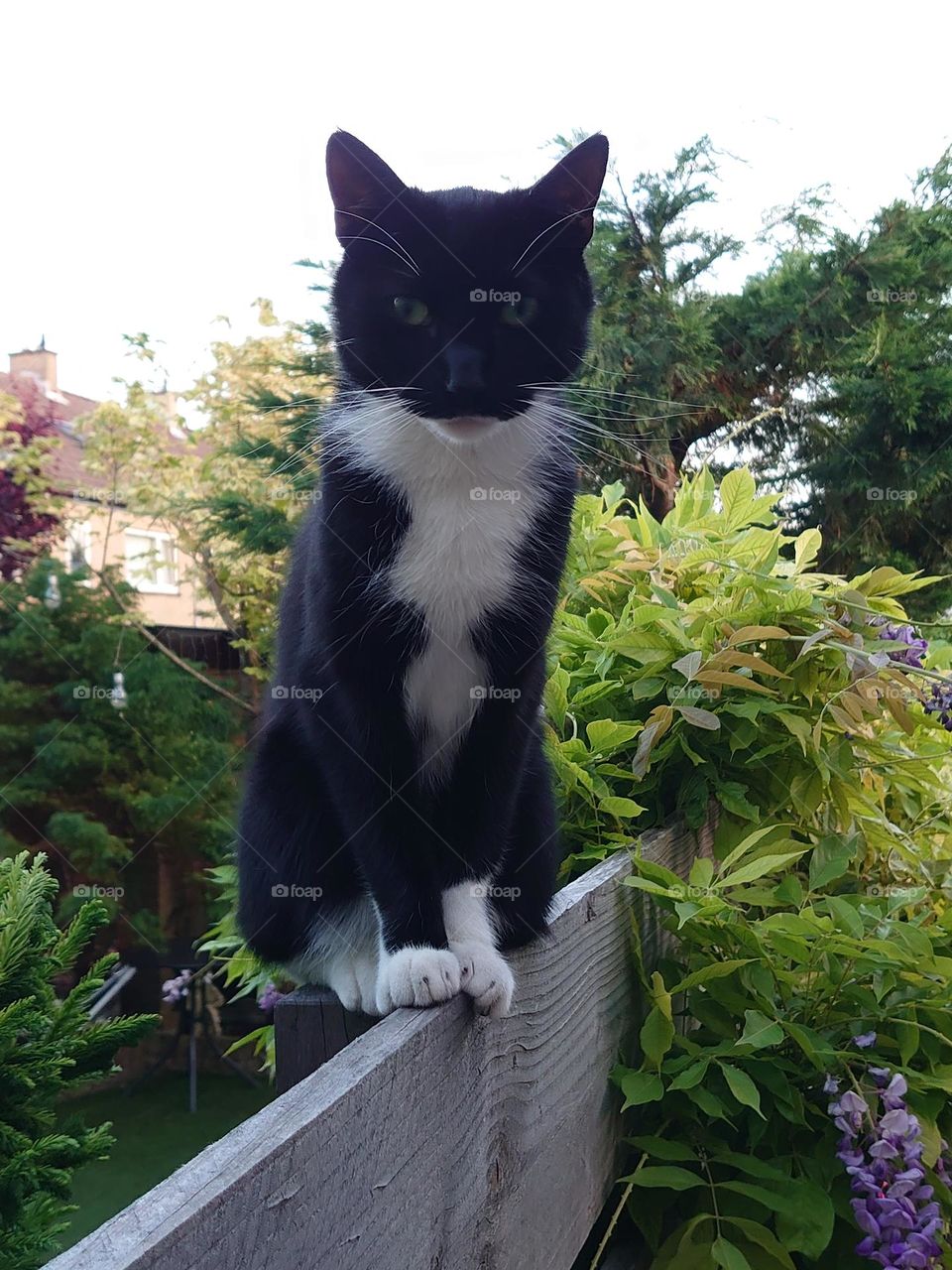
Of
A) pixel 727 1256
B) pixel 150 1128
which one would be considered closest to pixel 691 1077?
pixel 727 1256

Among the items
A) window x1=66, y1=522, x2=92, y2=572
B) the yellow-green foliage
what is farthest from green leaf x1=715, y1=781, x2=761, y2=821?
window x1=66, y1=522, x2=92, y2=572

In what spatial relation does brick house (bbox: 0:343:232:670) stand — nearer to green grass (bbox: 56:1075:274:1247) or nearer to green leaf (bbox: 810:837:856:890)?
green grass (bbox: 56:1075:274:1247)

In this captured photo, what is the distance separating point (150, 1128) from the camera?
5.29 metres

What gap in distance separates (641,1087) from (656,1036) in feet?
0.17

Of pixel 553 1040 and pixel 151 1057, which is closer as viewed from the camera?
pixel 553 1040

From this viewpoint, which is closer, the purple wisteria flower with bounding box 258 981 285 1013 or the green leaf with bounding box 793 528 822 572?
the purple wisteria flower with bounding box 258 981 285 1013

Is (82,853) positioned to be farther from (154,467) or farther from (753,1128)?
(753,1128)

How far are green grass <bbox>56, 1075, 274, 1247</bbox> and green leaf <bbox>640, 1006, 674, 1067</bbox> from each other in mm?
3776

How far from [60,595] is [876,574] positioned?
523 cm

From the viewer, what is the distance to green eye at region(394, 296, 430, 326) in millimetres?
1136

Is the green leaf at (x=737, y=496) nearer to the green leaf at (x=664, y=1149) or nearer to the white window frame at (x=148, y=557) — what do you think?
the green leaf at (x=664, y=1149)

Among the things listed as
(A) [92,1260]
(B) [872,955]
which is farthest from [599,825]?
(A) [92,1260]

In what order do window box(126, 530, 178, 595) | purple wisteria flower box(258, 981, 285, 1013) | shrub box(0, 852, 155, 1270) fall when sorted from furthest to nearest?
window box(126, 530, 178, 595) → purple wisteria flower box(258, 981, 285, 1013) → shrub box(0, 852, 155, 1270)

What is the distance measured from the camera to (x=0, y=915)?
87 centimetres
